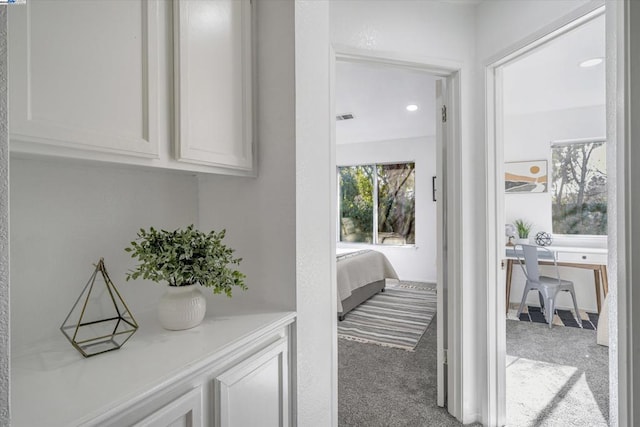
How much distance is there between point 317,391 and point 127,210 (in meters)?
1.11

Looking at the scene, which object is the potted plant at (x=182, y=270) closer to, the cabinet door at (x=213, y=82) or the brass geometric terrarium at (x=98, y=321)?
the brass geometric terrarium at (x=98, y=321)

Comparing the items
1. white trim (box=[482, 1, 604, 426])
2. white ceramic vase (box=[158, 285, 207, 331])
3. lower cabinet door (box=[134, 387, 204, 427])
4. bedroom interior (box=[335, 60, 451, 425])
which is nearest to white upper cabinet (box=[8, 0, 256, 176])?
white ceramic vase (box=[158, 285, 207, 331])

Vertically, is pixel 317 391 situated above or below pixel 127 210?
below

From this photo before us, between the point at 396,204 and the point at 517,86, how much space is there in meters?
3.00

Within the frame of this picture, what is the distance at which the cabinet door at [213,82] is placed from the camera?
1.08 m

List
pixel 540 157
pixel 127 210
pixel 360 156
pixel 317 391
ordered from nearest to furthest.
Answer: pixel 127 210 → pixel 317 391 → pixel 540 157 → pixel 360 156

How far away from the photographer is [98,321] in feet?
3.67

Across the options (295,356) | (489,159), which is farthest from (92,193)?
(489,159)

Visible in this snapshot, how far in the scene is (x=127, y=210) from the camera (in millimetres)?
1260

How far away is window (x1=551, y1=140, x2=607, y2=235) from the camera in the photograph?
4.08 m

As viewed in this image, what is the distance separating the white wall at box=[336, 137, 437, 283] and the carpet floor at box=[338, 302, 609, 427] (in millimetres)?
2515

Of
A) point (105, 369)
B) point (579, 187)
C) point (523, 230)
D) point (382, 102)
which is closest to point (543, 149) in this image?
point (579, 187)

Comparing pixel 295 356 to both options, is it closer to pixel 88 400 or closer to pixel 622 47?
pixel 88 400

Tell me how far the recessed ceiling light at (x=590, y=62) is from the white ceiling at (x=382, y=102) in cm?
127
